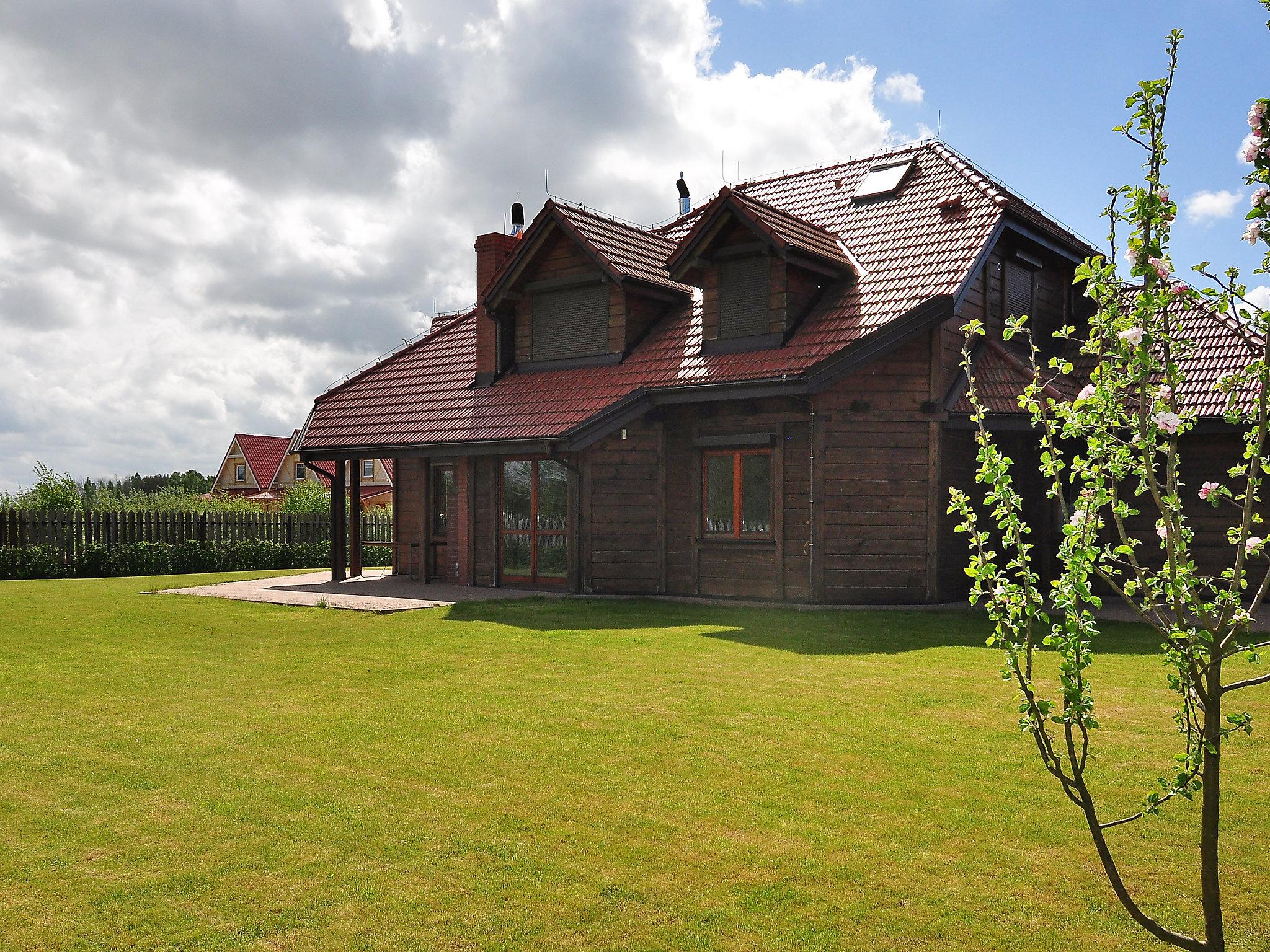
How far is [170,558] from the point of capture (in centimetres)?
2462

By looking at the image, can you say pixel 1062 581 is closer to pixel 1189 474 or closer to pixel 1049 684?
pixel 1049 684

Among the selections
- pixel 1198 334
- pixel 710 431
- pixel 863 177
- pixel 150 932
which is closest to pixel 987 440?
pixel 150 932

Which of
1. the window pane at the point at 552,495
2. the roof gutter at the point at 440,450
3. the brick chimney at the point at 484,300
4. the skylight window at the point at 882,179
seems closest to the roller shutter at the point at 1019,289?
the skylight window at the point at 882,179

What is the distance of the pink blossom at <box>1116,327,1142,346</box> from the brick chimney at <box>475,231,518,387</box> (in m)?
16.8

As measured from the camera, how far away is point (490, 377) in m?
19.6

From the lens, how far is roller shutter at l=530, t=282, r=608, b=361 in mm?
18453

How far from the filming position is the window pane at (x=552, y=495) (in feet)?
56.7

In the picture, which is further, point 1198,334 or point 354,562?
point 354,562

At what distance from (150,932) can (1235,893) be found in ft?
14.0

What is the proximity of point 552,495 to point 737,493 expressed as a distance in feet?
10.9

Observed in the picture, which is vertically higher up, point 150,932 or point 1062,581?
point 1062,581

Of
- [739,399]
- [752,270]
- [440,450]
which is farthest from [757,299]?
[440,450]

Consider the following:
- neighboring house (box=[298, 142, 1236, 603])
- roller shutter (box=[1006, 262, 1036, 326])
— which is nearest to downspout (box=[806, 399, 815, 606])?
neighboring house (box=[298, 142, 1236, 603])

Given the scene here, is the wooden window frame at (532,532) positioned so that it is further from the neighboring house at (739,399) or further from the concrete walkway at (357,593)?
the concrete walkway at (357,593)
